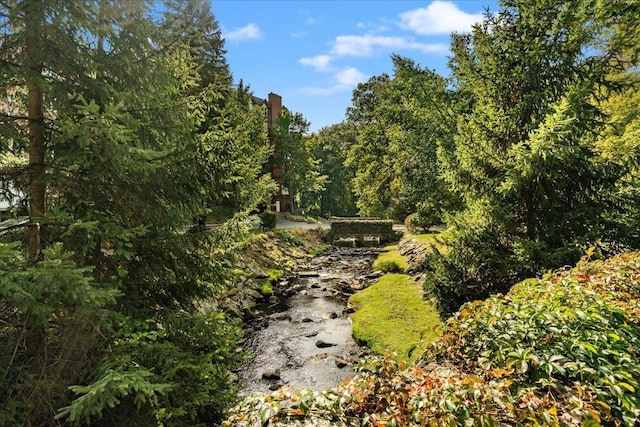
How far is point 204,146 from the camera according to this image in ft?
16.0

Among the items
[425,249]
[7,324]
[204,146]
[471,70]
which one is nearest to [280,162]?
[425,249]

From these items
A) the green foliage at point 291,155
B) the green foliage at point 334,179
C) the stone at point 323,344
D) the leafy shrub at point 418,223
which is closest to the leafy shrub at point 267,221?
the leafy shrub at point 418,223

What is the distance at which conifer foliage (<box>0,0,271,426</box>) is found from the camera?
9.69ft

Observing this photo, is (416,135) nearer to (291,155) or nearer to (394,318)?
Result: (394,318)

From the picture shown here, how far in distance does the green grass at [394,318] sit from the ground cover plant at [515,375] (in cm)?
347

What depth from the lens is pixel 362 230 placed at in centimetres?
2517

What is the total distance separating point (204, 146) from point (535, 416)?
15.4ft

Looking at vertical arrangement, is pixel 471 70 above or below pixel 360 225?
above

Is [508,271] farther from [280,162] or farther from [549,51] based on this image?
[280,162]

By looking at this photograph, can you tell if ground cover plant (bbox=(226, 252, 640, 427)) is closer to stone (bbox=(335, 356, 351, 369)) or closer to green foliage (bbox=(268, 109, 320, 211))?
stone (bbox=(335, 356, 351, 369))

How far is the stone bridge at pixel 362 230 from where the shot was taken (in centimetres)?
2467

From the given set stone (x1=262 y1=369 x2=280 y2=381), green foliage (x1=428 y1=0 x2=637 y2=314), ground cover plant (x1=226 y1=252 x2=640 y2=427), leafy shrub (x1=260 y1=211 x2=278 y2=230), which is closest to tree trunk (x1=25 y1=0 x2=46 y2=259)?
ground cover plant (x1=226 y1=252 x2=640 y2=427)

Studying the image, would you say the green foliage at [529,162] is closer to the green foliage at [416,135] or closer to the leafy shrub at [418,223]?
the green foliage at [416,135]

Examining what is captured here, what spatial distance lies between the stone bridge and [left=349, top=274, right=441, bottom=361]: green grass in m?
11.8
